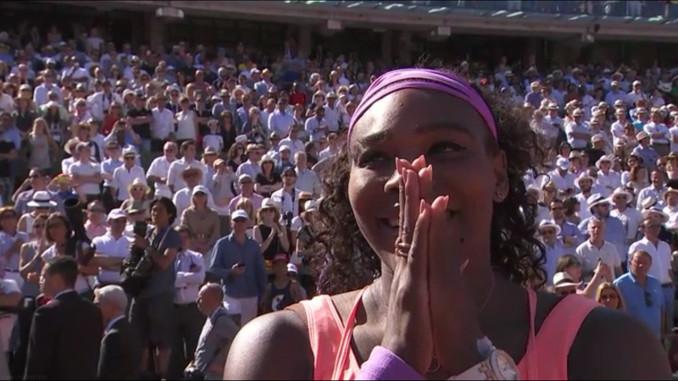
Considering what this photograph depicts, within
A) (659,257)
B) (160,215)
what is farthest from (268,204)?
(659,257)

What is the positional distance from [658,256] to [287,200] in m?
3.79

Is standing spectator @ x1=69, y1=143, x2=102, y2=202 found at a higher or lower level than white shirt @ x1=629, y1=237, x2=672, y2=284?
higher

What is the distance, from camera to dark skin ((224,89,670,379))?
1543 mm

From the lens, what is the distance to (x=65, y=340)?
6.62m

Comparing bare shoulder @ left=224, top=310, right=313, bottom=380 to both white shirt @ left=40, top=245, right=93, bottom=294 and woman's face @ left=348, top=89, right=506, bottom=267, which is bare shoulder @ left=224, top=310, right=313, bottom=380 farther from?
white shirt @ left=40, top=245, right=93, bottom=294

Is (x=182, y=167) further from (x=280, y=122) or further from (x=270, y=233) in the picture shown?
(x=280, y=122)

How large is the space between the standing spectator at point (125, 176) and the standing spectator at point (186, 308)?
2946 mm

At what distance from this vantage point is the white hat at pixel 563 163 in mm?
14462

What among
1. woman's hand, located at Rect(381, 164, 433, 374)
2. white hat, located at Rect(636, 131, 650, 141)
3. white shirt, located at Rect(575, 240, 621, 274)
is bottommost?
white hat, located at Rect(636, 131, 650, 141)

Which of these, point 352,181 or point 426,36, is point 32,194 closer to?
point 352,181

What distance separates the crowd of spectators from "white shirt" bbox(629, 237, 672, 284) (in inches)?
0.8

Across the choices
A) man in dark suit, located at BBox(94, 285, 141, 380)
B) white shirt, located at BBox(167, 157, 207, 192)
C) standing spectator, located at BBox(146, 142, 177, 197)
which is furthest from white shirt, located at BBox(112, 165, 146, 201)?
man in dark suit, located at BBox(94, 285, 141, 380)

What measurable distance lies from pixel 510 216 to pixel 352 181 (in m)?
0.34

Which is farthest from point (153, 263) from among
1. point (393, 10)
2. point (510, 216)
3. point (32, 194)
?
point (393, 10)
